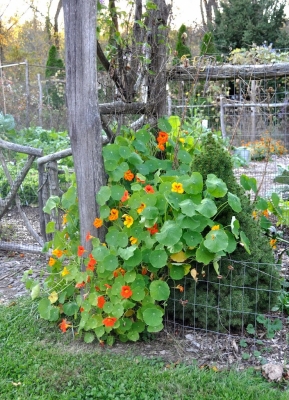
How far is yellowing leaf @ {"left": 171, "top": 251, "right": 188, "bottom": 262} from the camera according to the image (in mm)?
2609

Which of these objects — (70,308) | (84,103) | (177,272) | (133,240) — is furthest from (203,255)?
(84,103)

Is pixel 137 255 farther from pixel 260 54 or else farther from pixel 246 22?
pixel 246 22

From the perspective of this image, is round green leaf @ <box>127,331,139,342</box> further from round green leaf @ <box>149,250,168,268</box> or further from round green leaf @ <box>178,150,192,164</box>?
round green leaf @ <box>178,150,192,164</box>

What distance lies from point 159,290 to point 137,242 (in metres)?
0.31

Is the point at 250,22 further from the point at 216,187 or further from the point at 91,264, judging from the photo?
the point at 91,264

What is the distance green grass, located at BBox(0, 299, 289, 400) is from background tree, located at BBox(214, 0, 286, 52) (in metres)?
15.8

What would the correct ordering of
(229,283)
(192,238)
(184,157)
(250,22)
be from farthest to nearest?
(250,22) < (184,157) < (229,283) < (192,238)

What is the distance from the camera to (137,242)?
2.68 metres

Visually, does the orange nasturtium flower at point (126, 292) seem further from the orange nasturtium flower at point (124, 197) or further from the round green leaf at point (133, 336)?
the orange nasturtium flower at point (124, 197)

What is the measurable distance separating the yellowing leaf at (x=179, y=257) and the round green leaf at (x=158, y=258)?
0.24 ft

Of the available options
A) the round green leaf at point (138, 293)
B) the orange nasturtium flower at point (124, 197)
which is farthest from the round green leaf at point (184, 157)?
the round green leaf at point (138, 293)

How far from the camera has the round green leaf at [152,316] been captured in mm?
2570

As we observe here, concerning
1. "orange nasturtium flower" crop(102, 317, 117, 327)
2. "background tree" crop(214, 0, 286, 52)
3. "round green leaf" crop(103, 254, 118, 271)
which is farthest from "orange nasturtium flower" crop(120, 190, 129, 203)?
"background tree" crop(214, 0, 286, 52)

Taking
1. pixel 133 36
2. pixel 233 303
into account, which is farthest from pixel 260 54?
pixel 233 303
